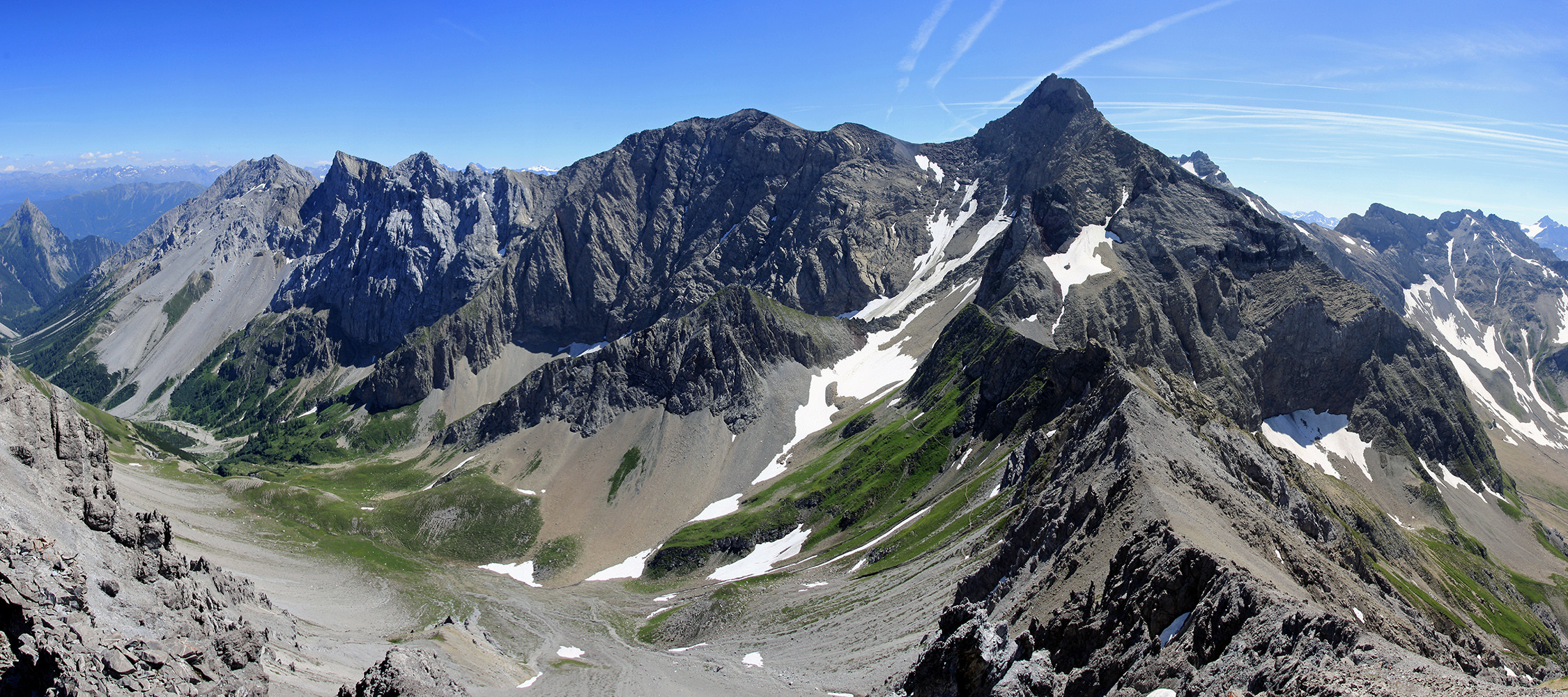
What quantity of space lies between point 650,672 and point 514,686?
42.4ft

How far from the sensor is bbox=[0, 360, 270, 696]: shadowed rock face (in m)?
33.8

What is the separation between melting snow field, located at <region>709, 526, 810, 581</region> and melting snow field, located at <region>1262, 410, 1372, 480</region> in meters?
103

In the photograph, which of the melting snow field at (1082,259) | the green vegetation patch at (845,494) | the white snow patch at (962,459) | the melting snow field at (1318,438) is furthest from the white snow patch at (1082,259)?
the white snow patch at (962,459)

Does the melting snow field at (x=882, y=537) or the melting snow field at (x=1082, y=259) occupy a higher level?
the melting snow field at (x=1082, y=259)

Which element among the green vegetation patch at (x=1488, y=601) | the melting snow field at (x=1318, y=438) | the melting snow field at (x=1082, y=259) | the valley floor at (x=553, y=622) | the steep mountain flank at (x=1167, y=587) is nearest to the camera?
the steep mountain flank at (x=1167, y=587)

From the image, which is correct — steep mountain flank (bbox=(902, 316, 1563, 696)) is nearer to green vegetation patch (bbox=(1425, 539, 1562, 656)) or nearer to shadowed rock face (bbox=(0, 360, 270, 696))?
green vegetation patch (bbox=(1425, 539, 1562, 656))

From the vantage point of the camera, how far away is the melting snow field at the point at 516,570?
411 ft

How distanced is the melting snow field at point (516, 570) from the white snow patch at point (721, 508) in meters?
28.3

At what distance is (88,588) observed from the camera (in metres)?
39.1

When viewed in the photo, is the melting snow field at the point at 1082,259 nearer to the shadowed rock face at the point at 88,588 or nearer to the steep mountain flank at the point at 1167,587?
the steep mountain flank at the point at 1167,587

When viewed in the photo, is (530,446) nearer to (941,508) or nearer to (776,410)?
(776,410)

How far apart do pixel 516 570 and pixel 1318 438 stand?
6374 inches

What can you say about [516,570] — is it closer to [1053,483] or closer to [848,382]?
[848,382]

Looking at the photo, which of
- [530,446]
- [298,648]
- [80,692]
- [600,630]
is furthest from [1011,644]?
[530,446]
